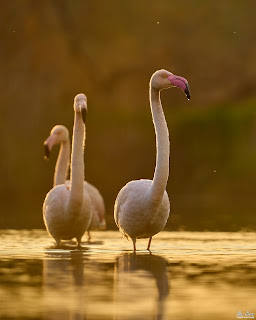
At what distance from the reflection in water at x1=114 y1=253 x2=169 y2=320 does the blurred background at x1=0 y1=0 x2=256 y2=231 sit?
70.7 feet

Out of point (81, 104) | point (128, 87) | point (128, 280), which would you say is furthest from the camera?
point (128, 87)

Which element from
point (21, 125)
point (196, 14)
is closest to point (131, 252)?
point (21, 125)

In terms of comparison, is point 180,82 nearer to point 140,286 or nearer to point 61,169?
point 140,286

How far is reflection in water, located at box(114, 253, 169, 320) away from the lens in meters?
6.57

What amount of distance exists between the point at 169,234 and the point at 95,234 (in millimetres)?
1360

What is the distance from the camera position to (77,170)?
1266 centimetres

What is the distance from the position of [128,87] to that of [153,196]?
26.9m

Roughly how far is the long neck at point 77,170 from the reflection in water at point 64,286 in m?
1.26

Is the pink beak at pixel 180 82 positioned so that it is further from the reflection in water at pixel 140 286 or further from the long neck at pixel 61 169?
the long neck at pixel 61 169

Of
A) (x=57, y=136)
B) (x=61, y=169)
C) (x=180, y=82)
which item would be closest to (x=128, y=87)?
(x=57, y=136)

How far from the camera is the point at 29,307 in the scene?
674 cm

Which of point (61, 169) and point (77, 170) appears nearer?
point (77, 170)

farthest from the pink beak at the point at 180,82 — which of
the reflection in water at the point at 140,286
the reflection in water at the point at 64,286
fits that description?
the reflection in water at the point at 64,286

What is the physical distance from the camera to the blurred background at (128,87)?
33.8 metres
